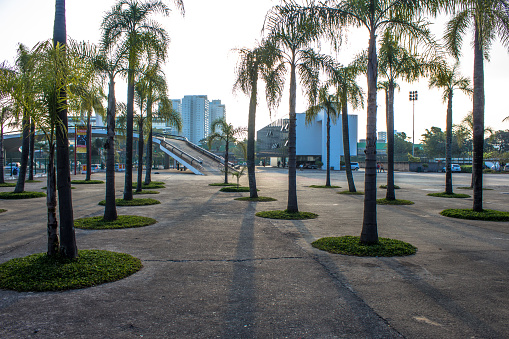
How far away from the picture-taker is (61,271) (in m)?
5.09

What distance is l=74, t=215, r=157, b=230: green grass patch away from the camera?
29.8 feet

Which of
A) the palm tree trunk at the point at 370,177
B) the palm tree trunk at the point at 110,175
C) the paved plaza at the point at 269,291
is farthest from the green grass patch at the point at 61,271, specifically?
the palm tree trunk at the point at 370,177

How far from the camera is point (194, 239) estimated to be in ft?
25.8

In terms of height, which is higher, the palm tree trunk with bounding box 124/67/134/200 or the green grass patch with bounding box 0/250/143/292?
the palm tree trunk with bounding box 124/67/134/200

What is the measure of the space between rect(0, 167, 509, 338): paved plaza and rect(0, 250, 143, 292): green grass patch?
0.55 feet

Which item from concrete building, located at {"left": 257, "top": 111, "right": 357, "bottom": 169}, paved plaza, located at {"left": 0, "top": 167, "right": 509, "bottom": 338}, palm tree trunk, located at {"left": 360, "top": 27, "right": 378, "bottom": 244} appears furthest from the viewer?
concrete building, located at {"left": 257, "top": 111, "right": 357, "bottom": 169}

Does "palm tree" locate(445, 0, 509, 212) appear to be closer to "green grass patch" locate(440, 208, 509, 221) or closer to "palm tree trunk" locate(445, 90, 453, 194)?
"green grass patch" locate(440, 208, 509, 221)

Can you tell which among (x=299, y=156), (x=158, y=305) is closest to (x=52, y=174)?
(x=158, y=305)

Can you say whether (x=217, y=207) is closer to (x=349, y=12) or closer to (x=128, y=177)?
(x=128, y=177)

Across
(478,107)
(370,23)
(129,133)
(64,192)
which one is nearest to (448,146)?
(478,107)

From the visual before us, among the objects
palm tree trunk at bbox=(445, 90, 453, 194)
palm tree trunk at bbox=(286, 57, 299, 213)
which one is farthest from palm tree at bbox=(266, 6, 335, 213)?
palm tree trunk at bbox=(445, 90, 453, 194)

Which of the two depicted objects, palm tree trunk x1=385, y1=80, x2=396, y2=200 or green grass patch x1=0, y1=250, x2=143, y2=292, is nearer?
green grass patch x1=0, y1=250, x2=143, y2=292

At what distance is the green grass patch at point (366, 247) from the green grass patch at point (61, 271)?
362cm

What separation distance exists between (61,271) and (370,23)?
23.7 ft
